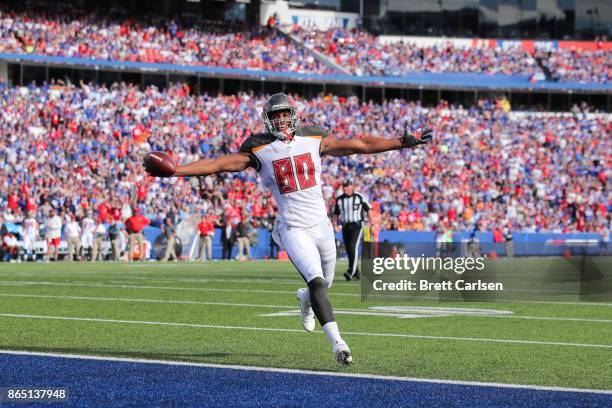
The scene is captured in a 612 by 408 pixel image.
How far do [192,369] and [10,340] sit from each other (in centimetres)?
237

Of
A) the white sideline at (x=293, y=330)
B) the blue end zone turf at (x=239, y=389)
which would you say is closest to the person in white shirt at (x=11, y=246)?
the white sideline at (x=293, y=330)

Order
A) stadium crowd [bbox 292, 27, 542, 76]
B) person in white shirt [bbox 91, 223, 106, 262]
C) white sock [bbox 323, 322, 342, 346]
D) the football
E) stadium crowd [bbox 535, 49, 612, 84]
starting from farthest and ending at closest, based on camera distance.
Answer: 1. stadium crowd [bbox 535, 49, 612, 84]
2. stadium crowd [bbox 292, 27, 542, 76]
3. person in white shirt [bbox 91, 223, 106, 262]
4. the football
5. white sock [bbox 323, 322, 342, 346]

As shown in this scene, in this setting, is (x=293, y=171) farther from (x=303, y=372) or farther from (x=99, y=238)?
(x=99, y=238)

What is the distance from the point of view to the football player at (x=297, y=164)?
7.81 m

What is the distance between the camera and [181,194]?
3319cm

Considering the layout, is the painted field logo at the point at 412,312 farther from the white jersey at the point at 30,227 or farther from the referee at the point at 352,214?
the white jersey at the point at 30,227

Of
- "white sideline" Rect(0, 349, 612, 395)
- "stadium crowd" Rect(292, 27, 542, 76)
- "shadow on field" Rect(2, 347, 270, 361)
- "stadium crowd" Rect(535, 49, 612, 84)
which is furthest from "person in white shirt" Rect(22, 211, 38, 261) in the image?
"stadium crowd" Rect(535, 49, 612, 84)

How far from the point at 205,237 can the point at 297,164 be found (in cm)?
2272

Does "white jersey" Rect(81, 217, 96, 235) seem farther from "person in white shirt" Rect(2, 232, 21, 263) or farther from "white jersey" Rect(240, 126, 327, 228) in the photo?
"white jersey" Rect(240, 126, 327, 228)

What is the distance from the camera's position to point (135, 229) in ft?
93.2

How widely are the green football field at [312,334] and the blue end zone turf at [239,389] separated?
0.51 metres

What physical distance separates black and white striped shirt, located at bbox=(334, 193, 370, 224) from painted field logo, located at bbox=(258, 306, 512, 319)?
572 centimetres

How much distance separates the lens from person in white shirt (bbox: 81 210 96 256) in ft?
94.3

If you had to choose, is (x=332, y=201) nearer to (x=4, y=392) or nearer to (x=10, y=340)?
(x=10, y=340)
